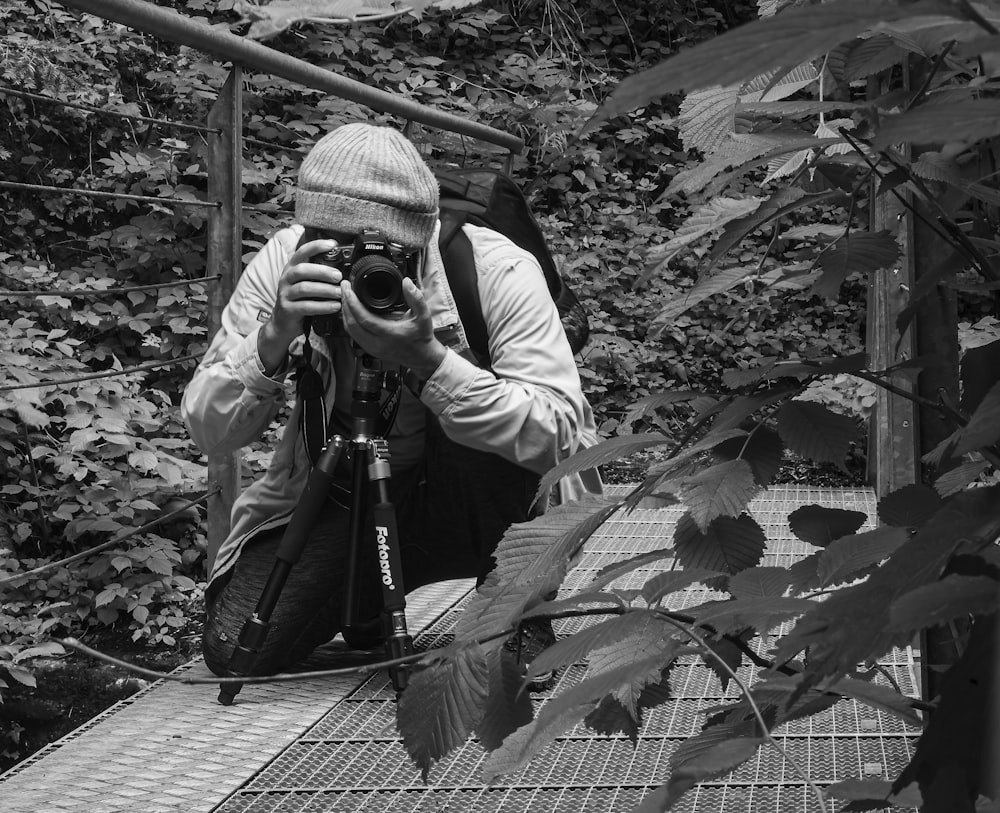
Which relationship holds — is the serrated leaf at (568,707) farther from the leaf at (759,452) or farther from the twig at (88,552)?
the twig at (88,552)

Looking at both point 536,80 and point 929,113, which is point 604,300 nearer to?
point 536,80

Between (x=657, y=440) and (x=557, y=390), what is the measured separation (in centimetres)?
148

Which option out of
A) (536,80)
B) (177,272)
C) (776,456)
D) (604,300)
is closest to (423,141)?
(177,272)

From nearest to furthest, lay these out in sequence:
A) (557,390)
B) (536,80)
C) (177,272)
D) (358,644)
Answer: (557,390) → (358,644) → (177,272) → (536,80)

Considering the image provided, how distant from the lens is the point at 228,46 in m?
2.22

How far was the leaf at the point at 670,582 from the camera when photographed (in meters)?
0.59

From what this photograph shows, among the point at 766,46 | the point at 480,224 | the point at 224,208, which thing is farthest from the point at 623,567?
the point at 224,208

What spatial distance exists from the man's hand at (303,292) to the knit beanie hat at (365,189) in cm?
6

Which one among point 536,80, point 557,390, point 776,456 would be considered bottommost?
point 557,390

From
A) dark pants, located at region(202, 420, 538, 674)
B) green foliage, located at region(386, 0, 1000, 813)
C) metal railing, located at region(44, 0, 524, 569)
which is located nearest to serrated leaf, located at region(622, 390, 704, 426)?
green foliage, located at region(386, 0, 1000, 813)

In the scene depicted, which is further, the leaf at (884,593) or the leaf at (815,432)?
the leaf at (815,432)

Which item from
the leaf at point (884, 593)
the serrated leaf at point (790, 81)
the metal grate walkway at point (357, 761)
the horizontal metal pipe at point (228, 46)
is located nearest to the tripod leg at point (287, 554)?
the metal grate walkway at point (357, 761)

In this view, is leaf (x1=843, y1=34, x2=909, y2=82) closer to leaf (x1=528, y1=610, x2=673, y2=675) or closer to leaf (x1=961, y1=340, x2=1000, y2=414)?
leaf (x1=961, y1=340, x2=1000, y2=414)

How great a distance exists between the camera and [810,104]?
1.95ft
